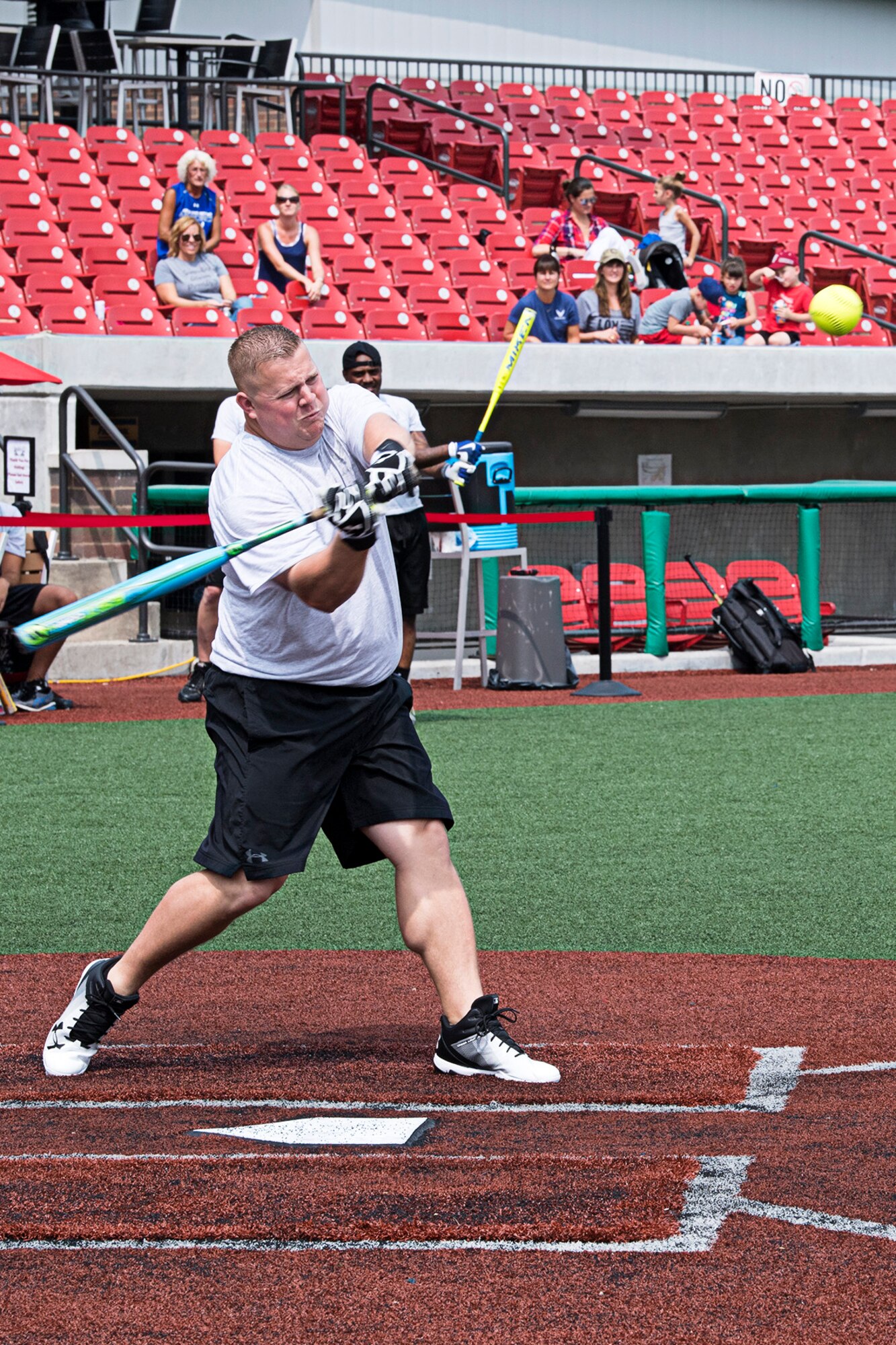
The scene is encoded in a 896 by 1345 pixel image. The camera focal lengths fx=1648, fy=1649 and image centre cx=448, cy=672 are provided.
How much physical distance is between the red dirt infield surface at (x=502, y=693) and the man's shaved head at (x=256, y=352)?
7075 mm

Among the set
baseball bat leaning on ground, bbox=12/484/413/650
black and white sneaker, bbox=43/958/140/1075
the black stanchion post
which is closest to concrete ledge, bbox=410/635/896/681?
the black stanchion post

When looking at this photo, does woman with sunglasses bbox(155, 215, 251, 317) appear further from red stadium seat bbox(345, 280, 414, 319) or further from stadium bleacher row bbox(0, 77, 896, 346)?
red stadium seat bbox(345, 280, 414, 319)

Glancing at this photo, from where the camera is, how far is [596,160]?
19625 millimetres

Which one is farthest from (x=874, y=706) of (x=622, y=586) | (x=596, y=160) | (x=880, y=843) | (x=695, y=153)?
(x=695, y=153)

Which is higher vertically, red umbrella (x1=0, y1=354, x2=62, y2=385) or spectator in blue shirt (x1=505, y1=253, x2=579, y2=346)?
spectator in blue shirt (x1=505, y1=253, x2=579, y2=346)

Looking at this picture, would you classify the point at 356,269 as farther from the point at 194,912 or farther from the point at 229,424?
the point at 194,912

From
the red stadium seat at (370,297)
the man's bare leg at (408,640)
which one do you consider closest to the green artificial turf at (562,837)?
the man's bare leg at (408,640)

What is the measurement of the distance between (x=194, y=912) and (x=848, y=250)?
17950 mm

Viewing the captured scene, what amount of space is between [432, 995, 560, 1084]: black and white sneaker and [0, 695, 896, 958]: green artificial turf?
1487mm

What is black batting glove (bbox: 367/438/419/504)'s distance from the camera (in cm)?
344

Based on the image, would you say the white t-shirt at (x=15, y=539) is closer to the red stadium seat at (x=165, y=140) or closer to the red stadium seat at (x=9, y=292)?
the red stadium seat at (x=9, y=292)

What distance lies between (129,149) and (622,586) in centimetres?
777

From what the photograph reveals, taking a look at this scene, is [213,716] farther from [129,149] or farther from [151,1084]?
[129,149]

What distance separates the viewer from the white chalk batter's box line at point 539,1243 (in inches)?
108
